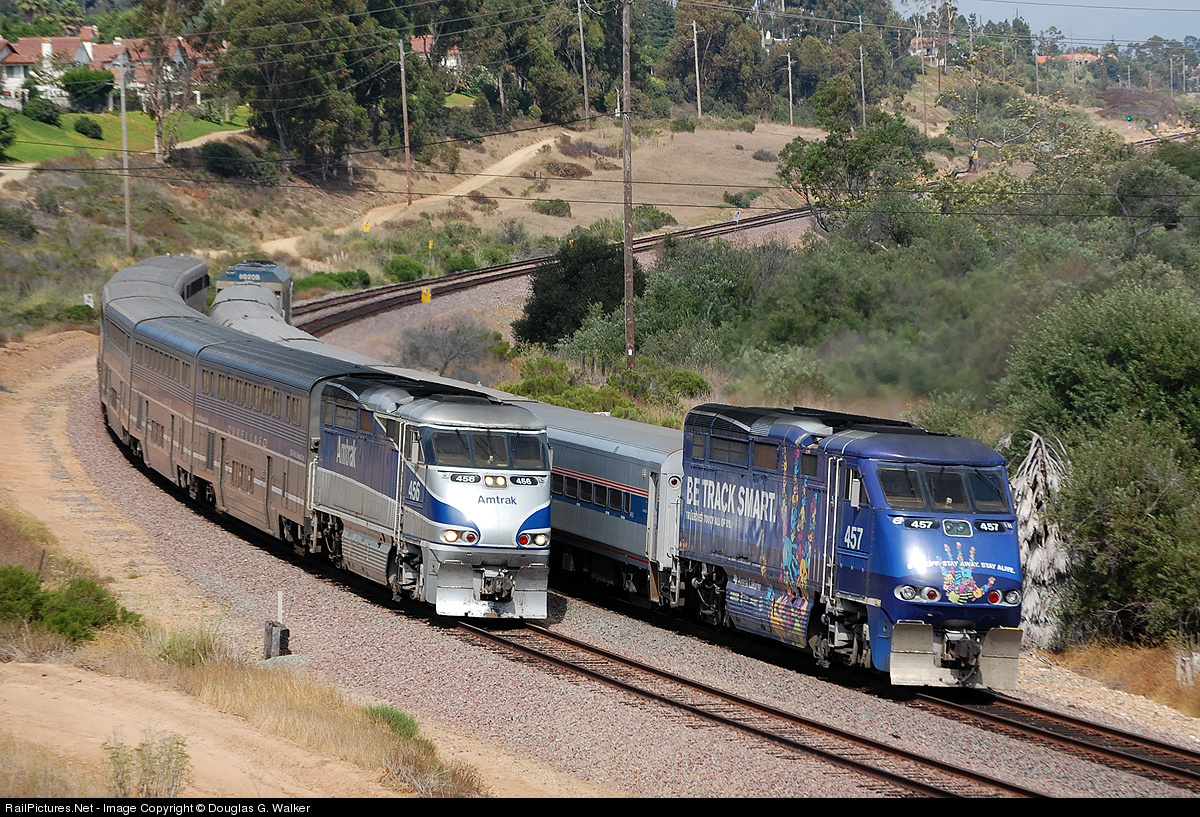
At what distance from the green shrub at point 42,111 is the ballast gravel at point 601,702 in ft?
265

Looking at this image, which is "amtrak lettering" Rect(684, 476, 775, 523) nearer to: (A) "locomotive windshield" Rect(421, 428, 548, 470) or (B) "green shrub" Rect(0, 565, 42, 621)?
(A) "locomotive windshield" Rect(421, 428, 548, 470)

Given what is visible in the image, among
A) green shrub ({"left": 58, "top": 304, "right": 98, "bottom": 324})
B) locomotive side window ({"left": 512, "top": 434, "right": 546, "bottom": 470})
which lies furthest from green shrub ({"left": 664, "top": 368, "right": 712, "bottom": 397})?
green shrub ({"left": 58, "top": 304, "right": 98, "bottom": 324})

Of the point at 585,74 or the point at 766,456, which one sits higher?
the point at 585,74

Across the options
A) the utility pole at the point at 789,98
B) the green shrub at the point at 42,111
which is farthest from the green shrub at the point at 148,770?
the utility pole at the point at 789,98

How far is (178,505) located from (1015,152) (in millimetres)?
62790

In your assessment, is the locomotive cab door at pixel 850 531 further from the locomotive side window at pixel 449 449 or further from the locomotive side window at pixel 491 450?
the locomotive side window at pixel 449 449

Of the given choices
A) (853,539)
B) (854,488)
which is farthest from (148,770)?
(854,488)

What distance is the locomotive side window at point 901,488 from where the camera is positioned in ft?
51.5

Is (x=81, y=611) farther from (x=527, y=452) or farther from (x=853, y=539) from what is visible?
(x=853, y=539)

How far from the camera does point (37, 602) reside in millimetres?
17406

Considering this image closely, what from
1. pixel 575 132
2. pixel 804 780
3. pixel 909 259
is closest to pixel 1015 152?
pixel 909 259

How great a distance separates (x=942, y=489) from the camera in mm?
15906

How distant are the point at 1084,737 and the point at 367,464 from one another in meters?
11.0

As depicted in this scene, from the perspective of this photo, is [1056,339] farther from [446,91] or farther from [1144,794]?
[446,91]
